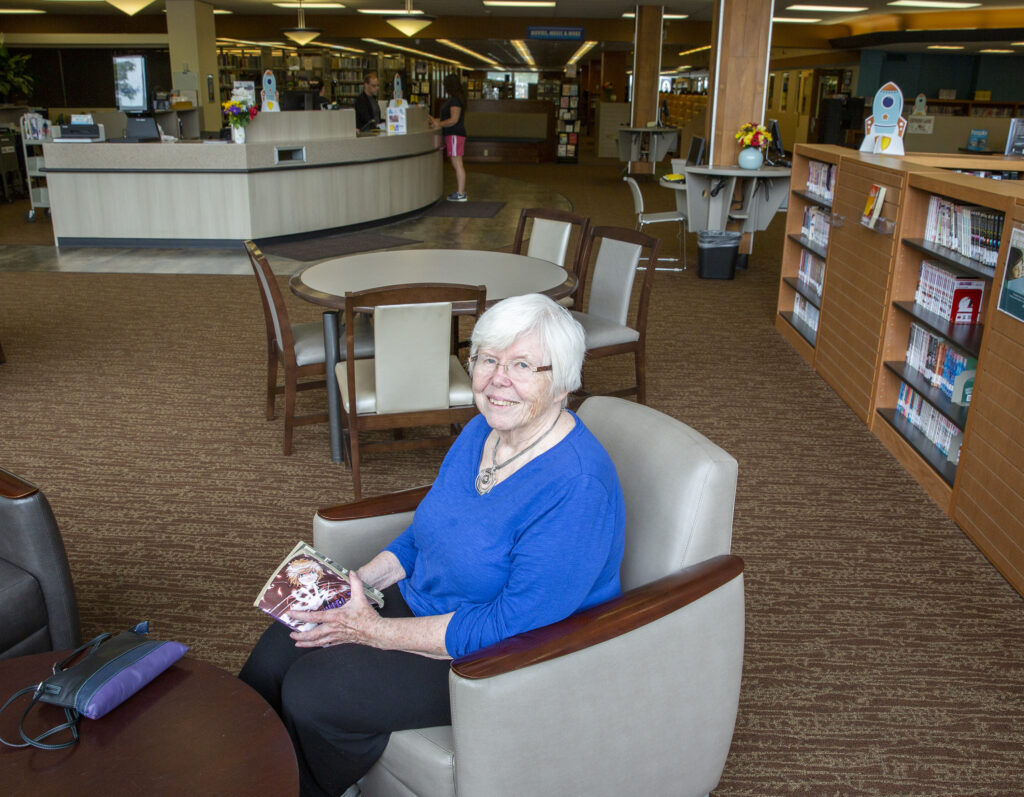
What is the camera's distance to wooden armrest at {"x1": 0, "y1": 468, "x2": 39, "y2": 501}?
2025 millimetres

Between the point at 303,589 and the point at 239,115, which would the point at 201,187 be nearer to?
the point at 239,115

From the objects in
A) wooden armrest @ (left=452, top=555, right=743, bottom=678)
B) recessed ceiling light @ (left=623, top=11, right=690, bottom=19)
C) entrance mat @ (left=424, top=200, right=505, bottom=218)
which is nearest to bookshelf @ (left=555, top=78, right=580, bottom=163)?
recessed ceiling light @ (left=623, top=11, right=690, bottom=19)

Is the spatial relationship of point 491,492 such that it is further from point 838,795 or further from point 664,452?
point 838,795

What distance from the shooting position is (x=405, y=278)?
12.8ft

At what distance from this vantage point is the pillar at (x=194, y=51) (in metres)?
12.9

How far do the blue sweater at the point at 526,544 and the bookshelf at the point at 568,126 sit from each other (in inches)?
705

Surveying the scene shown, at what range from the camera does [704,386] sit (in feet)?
16.0

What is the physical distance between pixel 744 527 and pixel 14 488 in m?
2.41

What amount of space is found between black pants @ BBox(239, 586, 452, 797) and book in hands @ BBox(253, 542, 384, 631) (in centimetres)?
9

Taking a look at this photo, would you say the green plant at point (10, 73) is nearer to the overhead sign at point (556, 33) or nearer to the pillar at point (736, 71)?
the overhead sign at point (556, 33)

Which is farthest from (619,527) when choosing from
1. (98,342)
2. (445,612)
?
(98,342)

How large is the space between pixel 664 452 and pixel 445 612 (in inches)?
22.0

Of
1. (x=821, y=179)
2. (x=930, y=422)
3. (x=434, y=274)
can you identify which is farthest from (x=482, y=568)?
(x=821, y=179)

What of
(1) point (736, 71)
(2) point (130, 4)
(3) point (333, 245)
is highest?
(2) point (130, 4)
